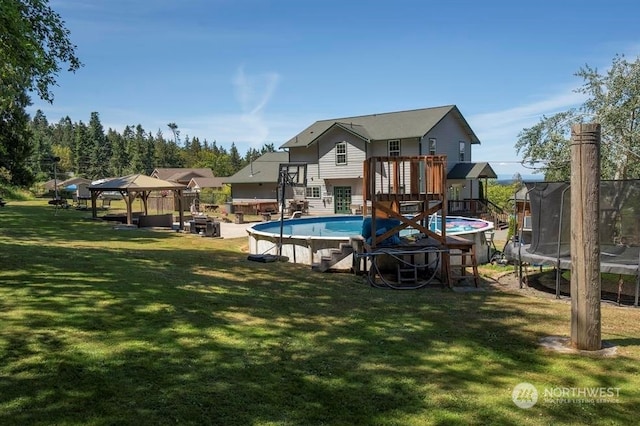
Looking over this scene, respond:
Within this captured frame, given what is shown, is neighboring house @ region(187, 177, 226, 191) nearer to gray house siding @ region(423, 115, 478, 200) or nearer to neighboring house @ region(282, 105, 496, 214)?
neighboring house @ region(282, 105, 496, 214)

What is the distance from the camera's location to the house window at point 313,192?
33125mm

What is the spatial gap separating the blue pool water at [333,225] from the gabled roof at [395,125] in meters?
8.10

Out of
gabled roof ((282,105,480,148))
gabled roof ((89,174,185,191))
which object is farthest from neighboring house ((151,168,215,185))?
gabled roof ((89,174,185,191))

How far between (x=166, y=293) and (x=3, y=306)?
7.31 feet

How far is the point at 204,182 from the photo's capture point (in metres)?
63.2

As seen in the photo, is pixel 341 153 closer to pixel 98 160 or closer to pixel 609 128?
pixel 609 128

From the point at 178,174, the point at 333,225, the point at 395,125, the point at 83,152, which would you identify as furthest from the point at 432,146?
the point at 83,152

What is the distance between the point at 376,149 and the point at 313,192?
5918 mm

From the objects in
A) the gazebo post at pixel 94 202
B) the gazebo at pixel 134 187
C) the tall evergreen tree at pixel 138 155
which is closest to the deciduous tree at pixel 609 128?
the gazebo at pixel 134 187

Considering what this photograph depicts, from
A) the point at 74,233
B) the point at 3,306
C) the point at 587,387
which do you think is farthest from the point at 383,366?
the point at 74,233

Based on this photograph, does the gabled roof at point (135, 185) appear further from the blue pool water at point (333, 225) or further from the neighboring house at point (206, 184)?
the neighboring house at point (206, 184)

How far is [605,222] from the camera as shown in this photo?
9.66m

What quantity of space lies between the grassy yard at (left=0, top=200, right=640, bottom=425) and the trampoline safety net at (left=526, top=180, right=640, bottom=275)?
46.5 inches

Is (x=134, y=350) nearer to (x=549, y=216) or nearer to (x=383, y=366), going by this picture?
(x=383, y=366)
